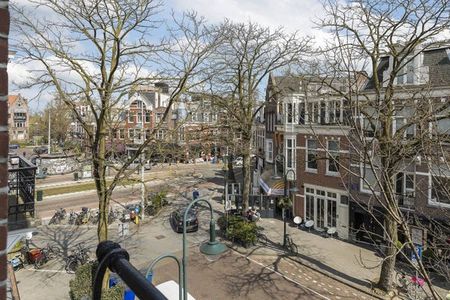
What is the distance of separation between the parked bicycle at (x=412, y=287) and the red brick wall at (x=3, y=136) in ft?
51.0

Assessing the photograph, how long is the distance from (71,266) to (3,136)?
17.4 m

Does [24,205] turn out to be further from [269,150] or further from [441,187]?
[269,150]

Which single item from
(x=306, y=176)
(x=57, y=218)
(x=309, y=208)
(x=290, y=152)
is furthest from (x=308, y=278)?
(x=57, y=218)

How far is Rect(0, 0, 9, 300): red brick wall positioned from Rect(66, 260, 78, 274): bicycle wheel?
665 inches

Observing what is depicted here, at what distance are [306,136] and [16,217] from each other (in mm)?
19203

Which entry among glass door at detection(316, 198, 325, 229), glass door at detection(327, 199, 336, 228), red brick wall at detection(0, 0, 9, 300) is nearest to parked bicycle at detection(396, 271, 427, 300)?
glass door at detection(327, 199, 336, 228)

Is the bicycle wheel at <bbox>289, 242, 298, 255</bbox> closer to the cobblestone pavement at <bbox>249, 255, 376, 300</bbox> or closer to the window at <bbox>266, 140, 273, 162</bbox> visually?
the cobblestone pavement at <bbox>249, 255, 376, 300</bbox>

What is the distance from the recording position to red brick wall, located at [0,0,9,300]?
5.07ft

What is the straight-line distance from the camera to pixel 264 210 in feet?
88.6

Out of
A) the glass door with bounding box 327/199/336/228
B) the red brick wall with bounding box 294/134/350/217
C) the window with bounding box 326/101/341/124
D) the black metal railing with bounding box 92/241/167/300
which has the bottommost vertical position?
the glass door with bounding box 327/199/336/228

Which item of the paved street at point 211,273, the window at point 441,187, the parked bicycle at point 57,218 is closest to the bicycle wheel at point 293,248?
the paved street at point 211,273

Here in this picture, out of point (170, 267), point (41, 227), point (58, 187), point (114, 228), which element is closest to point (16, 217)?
point (170, 267)

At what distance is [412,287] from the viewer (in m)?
14.8

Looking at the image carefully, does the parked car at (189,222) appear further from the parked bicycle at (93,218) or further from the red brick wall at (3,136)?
the red brick wall at (3,136)
